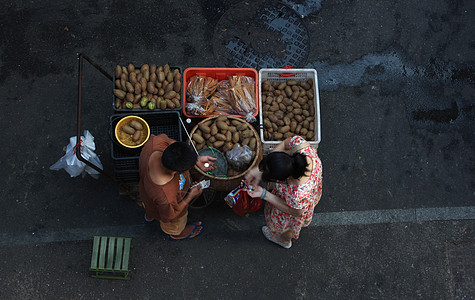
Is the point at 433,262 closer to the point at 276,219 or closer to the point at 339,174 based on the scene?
the point at 339,174

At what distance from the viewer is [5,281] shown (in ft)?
15.8

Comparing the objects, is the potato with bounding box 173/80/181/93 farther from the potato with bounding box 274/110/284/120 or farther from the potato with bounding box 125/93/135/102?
the potato with bounding box 274/110/284/120

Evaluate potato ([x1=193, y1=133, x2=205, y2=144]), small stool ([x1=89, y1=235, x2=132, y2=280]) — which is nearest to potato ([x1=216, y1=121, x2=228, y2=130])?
potato ([x1=193, y1=133, x2=205, y2=144])

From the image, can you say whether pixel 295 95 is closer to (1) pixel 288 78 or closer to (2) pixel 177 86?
(1) pixel 288 78

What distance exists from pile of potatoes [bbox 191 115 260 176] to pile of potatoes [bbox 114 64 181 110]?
1.63 feet

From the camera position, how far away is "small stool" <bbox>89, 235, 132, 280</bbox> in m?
4.61

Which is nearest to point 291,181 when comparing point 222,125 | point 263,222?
point 222,125

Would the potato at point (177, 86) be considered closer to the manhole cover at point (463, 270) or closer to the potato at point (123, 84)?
the potato at point (123, 84)

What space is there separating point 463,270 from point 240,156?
3.70 m

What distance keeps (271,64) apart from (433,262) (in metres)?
3.87

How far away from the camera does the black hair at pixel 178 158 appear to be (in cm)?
315

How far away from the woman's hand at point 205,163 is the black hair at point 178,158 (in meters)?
0.97

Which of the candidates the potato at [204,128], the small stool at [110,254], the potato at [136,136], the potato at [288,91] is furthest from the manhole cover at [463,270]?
the potato at [136,136]

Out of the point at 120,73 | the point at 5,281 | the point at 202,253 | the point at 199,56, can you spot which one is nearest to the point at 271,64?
the point at 199,56
